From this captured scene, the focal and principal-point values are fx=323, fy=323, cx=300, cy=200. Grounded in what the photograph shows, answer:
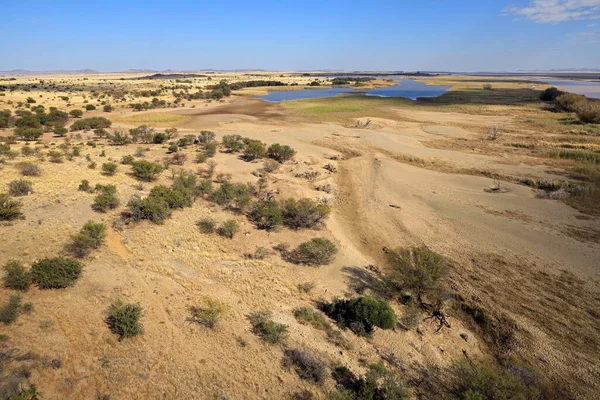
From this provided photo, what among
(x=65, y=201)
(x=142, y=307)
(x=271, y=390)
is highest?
(x=65, y=201)

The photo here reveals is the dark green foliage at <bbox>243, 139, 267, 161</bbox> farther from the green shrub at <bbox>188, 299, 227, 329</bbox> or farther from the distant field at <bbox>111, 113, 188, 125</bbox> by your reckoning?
the distant field at <bbox>111, 113, 188, 125</bbox>

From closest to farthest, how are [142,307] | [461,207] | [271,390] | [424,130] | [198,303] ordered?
[271,390]
[142,307]
[198,303]
[461,207]
[424,130]

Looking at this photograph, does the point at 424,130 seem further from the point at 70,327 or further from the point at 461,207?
the point at 70,327

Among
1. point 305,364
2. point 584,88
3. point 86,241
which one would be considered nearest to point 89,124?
point 86,241

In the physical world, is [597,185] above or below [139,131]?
below

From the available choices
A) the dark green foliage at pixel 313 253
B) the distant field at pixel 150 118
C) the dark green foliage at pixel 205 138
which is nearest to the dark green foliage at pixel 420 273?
the dark green foliage at pixel 313 253

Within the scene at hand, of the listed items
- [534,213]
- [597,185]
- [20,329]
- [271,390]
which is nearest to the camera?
[271,390]

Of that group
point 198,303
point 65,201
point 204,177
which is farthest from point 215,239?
point 204,177
